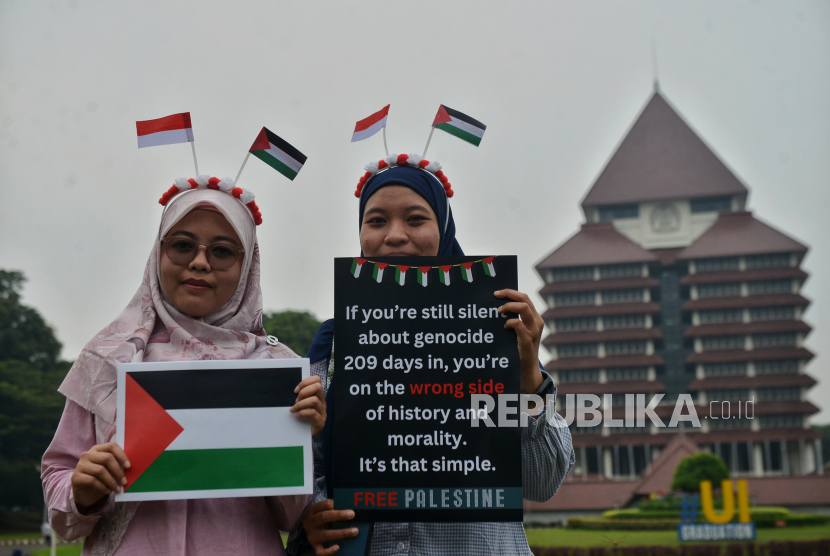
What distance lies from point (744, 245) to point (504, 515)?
1773 inches

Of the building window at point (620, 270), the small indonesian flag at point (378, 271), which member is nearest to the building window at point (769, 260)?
the building window at point (620, 270)

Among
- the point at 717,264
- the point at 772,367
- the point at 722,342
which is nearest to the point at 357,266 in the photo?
the point at 722,342

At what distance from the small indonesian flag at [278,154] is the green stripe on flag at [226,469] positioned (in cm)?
91

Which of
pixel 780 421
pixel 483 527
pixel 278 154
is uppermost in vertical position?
pixel 278 154

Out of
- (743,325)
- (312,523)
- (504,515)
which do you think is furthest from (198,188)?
(743,325)

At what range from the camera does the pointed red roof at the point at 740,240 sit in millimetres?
43000

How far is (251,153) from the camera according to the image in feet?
8.06

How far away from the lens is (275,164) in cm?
248

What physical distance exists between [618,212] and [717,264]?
6.94m

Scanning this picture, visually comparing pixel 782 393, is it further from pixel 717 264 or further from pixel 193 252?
pixel 193 252

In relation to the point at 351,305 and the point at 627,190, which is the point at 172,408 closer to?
the point at 351,305

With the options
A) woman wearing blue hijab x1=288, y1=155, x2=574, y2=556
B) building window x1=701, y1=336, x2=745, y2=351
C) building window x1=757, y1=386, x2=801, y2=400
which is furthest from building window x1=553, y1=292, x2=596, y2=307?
woman wearing blue hijab x1=288, y1=155, x2=574, y2=556

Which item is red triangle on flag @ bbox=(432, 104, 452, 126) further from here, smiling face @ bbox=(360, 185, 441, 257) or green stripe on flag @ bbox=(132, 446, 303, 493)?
green stripe on flag @ bbox=(132, 446, 303, 493)

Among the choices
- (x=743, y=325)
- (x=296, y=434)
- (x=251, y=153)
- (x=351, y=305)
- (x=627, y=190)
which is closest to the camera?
(x=296, y=434)
